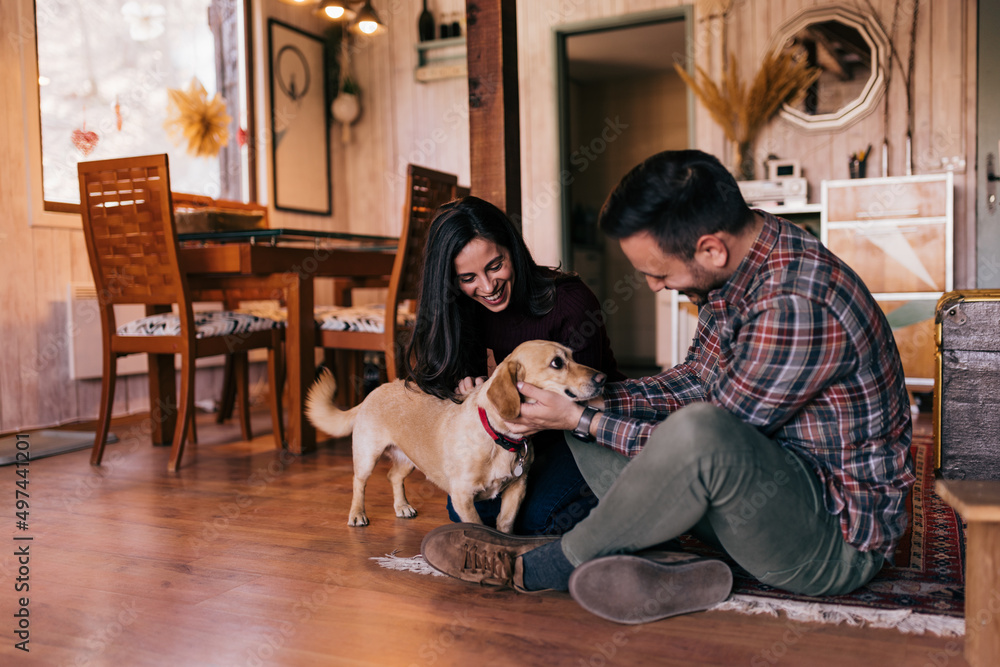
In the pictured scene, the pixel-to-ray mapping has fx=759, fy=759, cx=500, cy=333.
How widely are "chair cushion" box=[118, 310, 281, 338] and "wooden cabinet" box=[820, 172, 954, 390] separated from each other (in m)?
3.01

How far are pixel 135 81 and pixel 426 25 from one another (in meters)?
2.26

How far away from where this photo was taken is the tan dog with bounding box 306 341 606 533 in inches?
62.4

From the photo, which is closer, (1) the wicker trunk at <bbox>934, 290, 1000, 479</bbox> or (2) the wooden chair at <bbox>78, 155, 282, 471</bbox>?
(1) the wicker trunk at <bbox>934, 290, 1000, 479</bbox>

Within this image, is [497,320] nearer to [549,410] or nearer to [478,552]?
[549,410]

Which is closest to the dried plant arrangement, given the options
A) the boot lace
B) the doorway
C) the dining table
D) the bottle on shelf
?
the doorway

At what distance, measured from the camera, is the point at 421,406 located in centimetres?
193

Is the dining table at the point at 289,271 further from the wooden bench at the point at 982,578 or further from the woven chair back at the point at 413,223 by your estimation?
the wooden bench at the point at 982,578

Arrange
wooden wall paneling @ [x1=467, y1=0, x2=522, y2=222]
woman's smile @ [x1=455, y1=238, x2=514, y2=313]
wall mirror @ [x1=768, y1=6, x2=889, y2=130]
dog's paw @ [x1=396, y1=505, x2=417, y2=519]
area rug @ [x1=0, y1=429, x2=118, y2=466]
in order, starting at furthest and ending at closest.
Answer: wall mirror @ [x1=768, y1=6, x2=889, y2=130]
area rug @ [x1=0, y1=429, x2=118, y2=466]
wooden wall paneling @ [x1=467, y1=0, x2=522, y2=222]
dog's paw @ [x1=396, y1=505, x2=417, y2=519]
woman's smile @ [x1=455, y1=238, x2=514, y2=313]

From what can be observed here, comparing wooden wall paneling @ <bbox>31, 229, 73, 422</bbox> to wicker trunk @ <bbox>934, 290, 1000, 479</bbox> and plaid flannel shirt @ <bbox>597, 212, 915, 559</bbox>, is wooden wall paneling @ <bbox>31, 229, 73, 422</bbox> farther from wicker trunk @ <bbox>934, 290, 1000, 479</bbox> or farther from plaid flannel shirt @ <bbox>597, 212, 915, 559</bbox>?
wicker trunk @ <bbox>934, 290, 1000, 479</bbox>

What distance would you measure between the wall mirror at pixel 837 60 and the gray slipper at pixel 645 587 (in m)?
3.93

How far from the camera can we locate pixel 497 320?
197 cm

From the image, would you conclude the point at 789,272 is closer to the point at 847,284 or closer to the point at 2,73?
the point at 847,284

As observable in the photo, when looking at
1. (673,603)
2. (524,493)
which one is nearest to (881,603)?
(673,603)

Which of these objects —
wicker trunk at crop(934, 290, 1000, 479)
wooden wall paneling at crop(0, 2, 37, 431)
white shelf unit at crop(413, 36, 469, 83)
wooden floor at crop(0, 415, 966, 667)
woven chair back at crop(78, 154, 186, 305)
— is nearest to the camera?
wooden floor at crop(0, 415, 966, 667)
